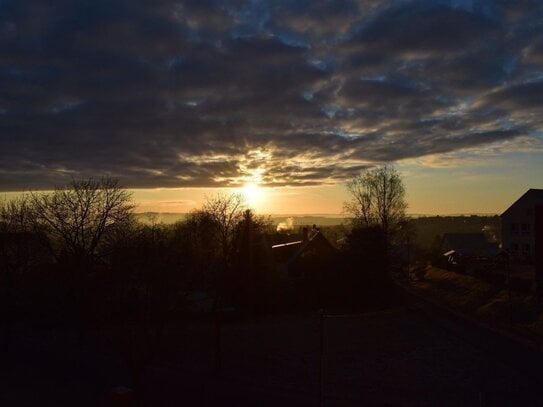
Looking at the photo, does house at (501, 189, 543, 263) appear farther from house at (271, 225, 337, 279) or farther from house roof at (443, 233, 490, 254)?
house at (271, 225, 337, 279)

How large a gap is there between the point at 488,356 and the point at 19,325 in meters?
34.1

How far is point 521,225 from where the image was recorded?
69688mm

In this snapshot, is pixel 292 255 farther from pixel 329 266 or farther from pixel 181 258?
pixel 181 258

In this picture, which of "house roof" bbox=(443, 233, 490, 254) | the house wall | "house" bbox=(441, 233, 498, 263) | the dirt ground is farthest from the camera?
"house roof" bbox=(443, 233, 490, 254)

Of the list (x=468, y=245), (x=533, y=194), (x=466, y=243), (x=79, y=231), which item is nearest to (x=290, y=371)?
(x=79, y=231)

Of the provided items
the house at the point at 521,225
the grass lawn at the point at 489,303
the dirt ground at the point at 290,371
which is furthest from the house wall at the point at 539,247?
the house at the point at 521,225

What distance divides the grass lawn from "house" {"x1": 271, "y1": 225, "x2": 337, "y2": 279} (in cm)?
953

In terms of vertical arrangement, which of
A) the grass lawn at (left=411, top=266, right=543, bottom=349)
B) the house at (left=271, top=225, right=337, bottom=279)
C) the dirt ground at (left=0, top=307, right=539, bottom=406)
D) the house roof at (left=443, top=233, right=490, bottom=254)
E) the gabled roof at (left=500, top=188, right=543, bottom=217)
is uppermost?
the gabled roof at (left=500, top=188, right=543, bottom=217)

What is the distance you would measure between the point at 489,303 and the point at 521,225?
39621mm

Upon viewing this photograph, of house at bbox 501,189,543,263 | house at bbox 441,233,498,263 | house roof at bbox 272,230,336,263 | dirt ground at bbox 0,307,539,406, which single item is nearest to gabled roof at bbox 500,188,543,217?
house at bbox 501,189,543,263

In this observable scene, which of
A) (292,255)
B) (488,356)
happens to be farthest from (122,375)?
(292,255)

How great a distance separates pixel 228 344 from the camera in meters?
28.4

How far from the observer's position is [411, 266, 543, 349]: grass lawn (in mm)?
28417

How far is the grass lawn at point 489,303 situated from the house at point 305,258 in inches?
375
